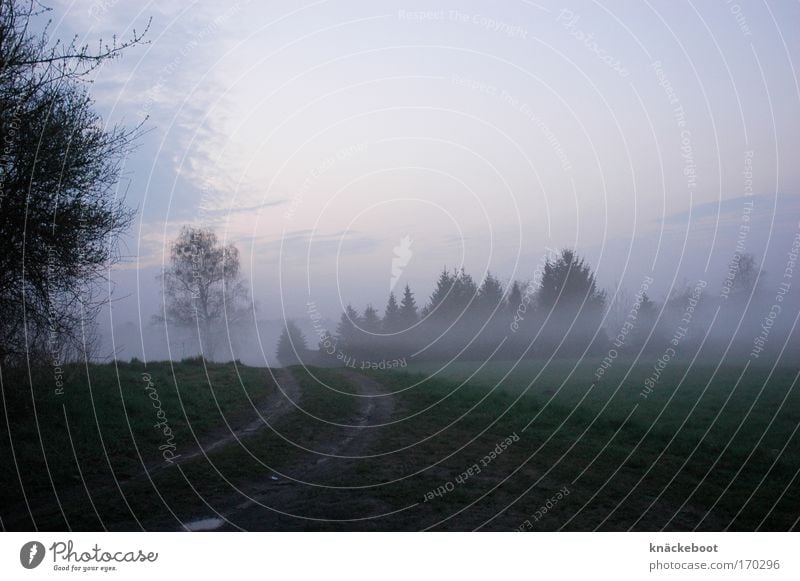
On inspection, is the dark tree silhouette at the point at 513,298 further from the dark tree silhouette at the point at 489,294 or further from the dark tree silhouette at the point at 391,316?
the dark tree silhouette at the point at 391,316

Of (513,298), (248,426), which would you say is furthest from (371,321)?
(248,426)

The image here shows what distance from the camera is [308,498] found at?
10.0 meters

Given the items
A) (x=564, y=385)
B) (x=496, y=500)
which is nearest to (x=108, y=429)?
(x=496, y=500)

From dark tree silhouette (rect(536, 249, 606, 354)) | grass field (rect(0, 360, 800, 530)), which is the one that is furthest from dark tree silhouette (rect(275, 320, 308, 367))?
grass field (rect(0, 360, 800, 530))

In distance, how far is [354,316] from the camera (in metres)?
66.4

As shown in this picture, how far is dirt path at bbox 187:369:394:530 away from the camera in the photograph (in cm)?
893

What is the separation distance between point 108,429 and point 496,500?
10.8 m

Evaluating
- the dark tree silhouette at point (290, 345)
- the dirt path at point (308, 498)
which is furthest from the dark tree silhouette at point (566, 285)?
the dirt path at point (308, 498)

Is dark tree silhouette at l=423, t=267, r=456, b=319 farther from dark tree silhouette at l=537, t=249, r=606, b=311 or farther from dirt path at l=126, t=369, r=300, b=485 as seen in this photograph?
dirt path at l=126, t=369, r=300, b=485

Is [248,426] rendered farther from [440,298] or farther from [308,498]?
[440,298]

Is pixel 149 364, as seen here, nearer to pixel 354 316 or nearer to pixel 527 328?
pixel 354 316

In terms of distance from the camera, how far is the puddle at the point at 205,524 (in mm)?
8711

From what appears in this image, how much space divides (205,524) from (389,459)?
16.5ft

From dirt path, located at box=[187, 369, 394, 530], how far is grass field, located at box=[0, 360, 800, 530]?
0.16 feet
